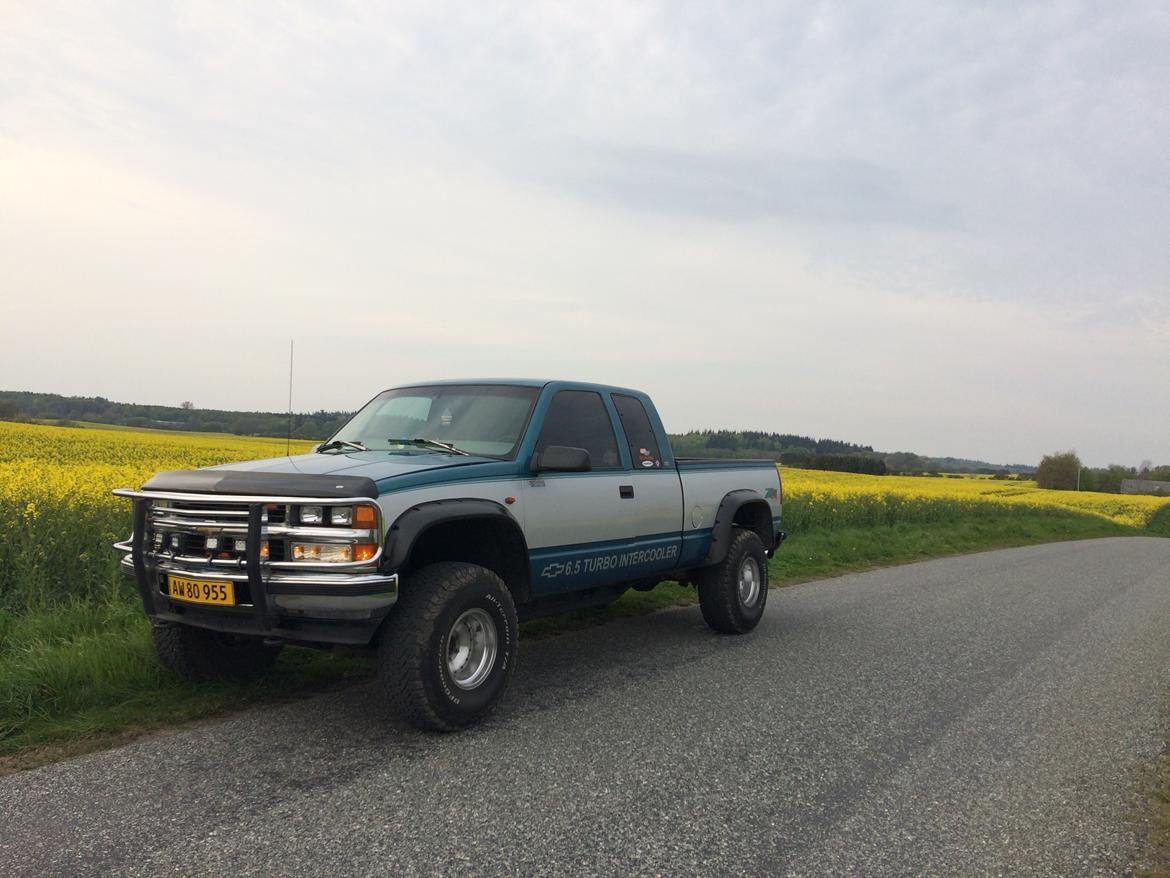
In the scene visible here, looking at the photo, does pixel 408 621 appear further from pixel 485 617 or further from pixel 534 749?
pixel 534 749

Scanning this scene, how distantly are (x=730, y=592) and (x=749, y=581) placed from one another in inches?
21.0

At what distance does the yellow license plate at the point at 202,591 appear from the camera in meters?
4.32

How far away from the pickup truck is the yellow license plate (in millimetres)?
10

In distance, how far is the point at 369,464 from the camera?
4754mm

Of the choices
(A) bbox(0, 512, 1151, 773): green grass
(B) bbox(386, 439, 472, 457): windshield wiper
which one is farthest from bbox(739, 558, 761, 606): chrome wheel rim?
(B) bbox(386, 439, 472, 457): windshield wiper

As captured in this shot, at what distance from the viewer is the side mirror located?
16.7 ft

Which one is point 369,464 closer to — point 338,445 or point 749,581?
point 338,445

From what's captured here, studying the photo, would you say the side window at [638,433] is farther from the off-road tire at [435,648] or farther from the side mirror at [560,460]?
the off-road tire at [435,648]

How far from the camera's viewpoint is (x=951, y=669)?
6359mm

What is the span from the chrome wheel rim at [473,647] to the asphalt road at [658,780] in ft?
1.03

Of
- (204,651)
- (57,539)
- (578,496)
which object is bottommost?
(204,651)

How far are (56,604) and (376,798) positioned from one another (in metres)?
4.11

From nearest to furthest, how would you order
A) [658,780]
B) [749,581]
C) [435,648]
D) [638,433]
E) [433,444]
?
[658,780] < [435,648] < [433,444] < [638,433] < [749,581]

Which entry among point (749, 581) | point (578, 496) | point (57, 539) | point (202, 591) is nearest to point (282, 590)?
point (202, 591)
